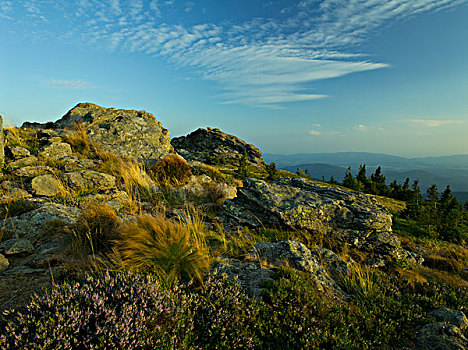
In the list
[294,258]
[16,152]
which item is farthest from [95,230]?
[16,152]

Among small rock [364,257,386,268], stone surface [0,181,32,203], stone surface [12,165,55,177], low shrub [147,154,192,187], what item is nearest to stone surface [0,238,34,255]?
stone surface [0,181,32,203]

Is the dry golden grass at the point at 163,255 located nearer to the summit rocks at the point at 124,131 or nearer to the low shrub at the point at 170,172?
the low shrub at the point at 170,172

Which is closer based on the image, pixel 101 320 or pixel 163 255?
pixel 101 320

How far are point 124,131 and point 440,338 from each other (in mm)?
15968

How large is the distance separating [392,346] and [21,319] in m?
4.58

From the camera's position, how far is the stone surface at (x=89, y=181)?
27.6 feet

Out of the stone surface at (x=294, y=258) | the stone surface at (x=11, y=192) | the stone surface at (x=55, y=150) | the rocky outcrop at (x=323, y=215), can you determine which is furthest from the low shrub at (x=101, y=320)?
the stone surface at (x=55, y=150)

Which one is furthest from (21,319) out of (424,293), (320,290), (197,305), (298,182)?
(298,182)

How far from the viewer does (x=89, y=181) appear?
8688 mm

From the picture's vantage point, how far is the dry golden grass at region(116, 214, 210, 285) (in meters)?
3.51

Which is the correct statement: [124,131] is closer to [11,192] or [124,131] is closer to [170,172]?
[170,172]

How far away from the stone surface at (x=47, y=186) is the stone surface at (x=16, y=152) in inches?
127

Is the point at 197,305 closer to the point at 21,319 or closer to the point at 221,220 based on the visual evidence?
the point at 21,319

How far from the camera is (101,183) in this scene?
884 cm
